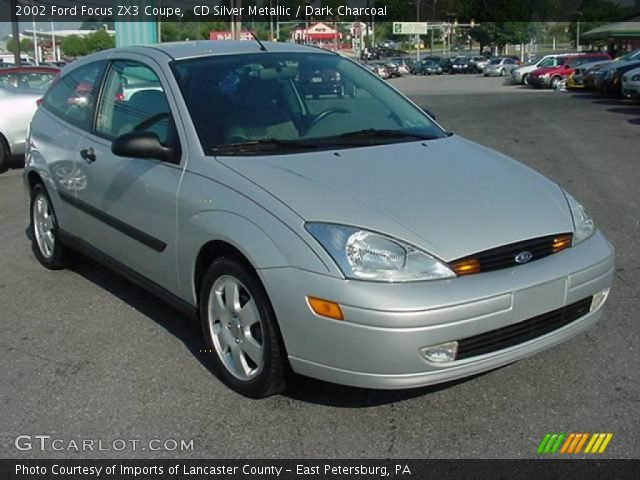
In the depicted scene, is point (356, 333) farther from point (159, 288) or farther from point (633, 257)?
point (633, 257)

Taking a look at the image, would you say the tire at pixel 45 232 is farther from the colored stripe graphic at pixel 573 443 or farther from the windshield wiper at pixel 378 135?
the colored stripe graphic at pixel 573 443

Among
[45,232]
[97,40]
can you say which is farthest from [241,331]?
[97,40]

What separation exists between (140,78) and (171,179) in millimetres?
952

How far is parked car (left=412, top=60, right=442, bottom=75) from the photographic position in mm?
58562

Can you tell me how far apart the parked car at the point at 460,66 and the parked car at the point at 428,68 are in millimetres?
1172

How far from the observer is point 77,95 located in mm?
5141

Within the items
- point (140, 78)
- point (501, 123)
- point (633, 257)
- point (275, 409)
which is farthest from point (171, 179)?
point (501, 123)

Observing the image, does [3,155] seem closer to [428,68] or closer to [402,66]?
[402,66]

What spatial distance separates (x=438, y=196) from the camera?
11.0 ft

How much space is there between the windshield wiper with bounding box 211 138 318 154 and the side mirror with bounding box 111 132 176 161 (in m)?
0.28

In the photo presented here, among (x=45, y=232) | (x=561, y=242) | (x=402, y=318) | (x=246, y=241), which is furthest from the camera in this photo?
(x=45, y=232)

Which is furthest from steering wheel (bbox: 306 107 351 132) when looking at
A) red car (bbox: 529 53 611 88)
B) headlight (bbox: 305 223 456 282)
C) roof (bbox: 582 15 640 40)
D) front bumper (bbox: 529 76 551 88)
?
roof (bbox: 582 15 640 40)

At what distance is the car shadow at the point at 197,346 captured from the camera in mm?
3449

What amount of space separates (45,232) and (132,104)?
5.48 ft
